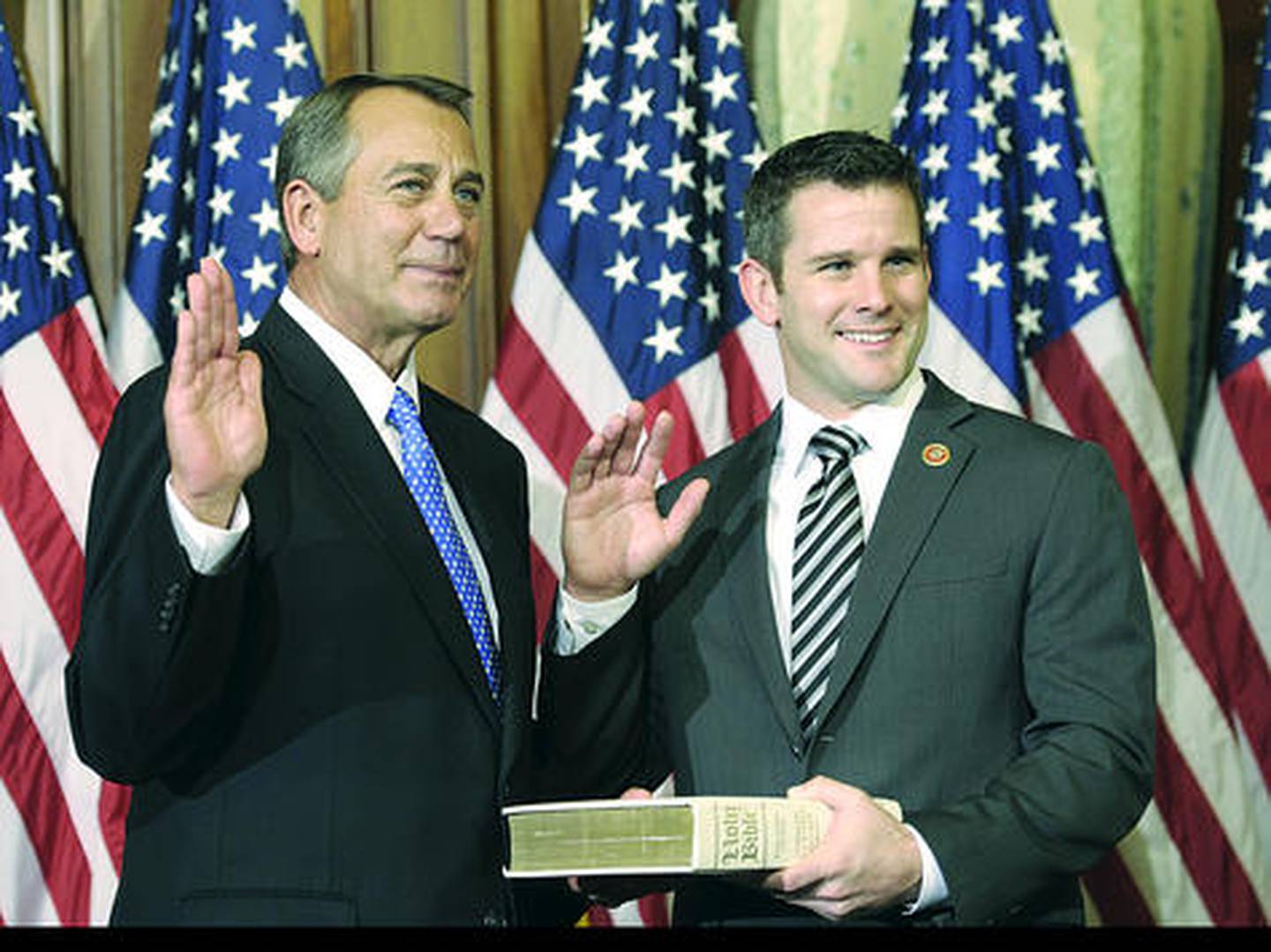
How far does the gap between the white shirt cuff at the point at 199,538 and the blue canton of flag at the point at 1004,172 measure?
2.06 meters

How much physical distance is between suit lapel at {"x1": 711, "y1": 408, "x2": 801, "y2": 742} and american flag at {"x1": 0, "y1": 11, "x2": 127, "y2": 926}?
5.04ft

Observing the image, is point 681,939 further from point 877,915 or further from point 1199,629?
point 1199,629

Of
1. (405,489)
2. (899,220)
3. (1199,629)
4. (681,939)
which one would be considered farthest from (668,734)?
(1199,629)

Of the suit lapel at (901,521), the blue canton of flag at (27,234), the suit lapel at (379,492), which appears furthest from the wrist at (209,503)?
the blue canton of flag at (27,234)

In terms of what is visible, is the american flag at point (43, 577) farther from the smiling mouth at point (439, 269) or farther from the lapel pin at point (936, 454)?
the lapel pin at point (936, 454)

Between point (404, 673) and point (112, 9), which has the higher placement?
point (112, 9)

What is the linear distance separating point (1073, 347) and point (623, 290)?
92 centimetres

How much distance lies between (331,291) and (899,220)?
825mm

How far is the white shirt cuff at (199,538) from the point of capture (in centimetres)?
232

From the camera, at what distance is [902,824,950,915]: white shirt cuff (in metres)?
2.45

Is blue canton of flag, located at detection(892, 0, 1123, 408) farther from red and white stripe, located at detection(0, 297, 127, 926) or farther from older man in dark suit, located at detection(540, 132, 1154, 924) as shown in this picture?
red and white stripe, located at detection(0, 297, 127, 926)

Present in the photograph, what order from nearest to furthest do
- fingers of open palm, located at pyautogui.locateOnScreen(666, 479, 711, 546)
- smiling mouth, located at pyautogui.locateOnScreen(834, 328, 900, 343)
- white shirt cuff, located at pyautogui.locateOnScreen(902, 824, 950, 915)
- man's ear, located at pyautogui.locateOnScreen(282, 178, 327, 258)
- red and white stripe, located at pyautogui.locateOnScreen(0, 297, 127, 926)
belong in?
white shirt cuff, located at pyautogui.locateOnScreen(902, 824, 950, 915) → fingers of open palm, located at pyautogui.locateOnScreen(666, 479, 711, 546) → smiling mouth, located at pyautogui.locateOnScreen(834, 328, 900, 343) → man's ear, located at pyautogui.locateOnScreen(282, 178, 327, 258) → red and white stripe, located at pyautogui.locateOnScreen(0, 297, 127, 926)

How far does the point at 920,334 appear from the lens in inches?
114

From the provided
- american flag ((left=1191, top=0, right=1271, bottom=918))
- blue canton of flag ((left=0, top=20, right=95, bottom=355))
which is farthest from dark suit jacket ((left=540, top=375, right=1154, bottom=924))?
blue canton of flag ((left=0, top=20, right=95, bottom=355))
